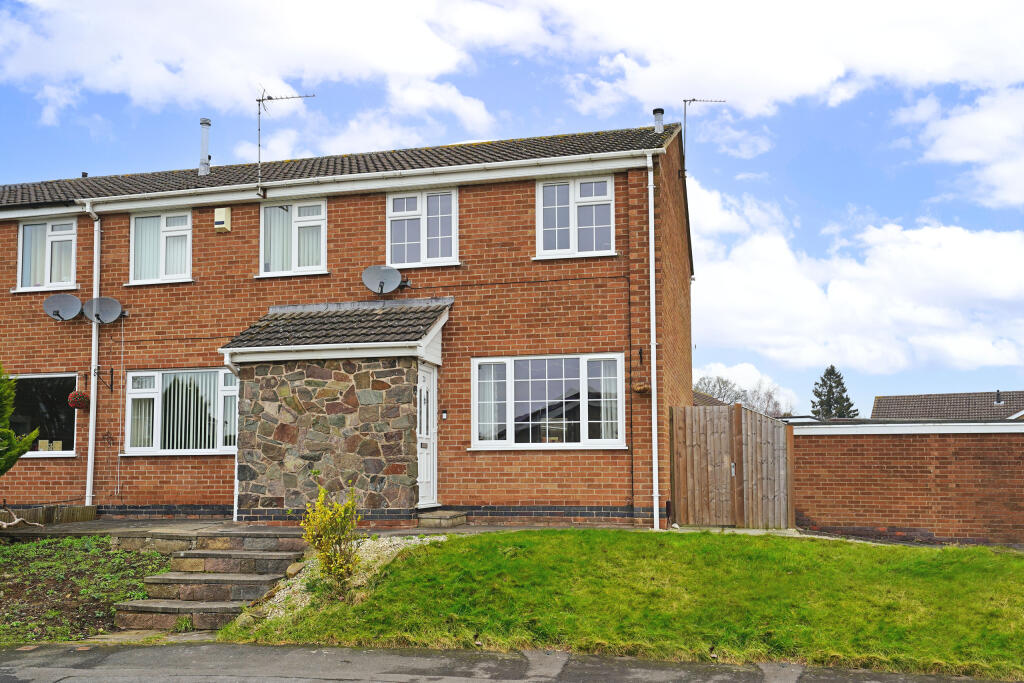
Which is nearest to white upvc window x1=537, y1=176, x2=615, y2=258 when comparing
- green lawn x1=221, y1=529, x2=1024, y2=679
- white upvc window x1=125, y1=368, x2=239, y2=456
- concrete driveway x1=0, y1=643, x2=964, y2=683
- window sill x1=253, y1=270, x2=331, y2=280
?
window sill x1=253, y1=270, x2=331, y2=280

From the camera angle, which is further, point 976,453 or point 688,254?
point 688,254

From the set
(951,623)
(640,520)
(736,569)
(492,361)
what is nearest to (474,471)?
(492,361)

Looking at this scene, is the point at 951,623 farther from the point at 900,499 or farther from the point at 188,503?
the point at 188,503

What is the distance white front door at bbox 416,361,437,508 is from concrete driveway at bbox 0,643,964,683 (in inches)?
209

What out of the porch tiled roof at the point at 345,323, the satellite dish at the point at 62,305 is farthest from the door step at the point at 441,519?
the satellite dish at the point at 62,305

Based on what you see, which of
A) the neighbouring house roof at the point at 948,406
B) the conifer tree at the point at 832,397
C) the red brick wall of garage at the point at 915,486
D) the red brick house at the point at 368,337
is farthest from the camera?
the conifer tree at the point at 832,397

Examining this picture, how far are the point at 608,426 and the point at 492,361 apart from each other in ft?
7.02

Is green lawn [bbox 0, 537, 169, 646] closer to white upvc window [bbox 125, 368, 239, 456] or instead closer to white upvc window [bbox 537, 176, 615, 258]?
white upvc window [bbox 125, 368, 239, 456]

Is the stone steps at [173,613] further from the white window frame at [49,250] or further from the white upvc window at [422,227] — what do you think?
the white window frame at [49,250]

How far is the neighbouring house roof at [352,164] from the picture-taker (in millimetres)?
16234

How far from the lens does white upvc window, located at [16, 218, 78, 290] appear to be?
57.5 feet

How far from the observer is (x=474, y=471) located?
49.8 ft

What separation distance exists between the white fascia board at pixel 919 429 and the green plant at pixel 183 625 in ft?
36.5

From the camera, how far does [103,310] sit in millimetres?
16828
